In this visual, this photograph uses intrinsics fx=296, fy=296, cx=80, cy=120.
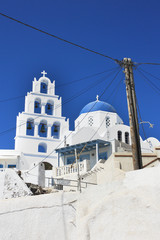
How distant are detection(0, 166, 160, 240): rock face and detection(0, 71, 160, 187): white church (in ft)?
61.5

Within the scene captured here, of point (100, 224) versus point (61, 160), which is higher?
point (61, 160)

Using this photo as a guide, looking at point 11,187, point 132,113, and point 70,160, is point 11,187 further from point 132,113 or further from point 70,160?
point 70,160

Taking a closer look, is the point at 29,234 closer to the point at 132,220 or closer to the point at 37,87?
the point at 132,220

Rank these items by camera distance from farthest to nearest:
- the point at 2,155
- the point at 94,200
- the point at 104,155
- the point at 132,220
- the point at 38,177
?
the point at 2,155 < the point at 104,155 < the point at 38,177 < the point at 94,200 < the point at 132,220

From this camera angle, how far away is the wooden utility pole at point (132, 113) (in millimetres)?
10531

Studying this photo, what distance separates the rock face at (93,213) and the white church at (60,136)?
61.5 feet

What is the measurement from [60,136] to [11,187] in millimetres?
23319

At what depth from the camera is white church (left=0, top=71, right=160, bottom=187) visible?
98.0 feet

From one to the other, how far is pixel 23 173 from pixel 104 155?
11298 mm

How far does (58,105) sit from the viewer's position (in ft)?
124

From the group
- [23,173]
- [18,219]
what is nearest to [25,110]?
[23,173]

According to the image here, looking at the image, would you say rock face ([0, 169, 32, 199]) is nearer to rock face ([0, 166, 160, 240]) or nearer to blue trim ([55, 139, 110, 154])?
rock face ([0, 166, 160, 240])

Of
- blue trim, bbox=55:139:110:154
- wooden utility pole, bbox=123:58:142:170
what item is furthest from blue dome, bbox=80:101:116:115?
wooden utility pole, bbox=123:58:142:170

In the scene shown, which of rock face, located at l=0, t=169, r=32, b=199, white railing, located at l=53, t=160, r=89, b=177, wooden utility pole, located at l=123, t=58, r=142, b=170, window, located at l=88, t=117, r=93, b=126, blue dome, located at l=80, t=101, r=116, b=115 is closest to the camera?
wooden utility pole, located at l=123, t=58, r=142, b=170
